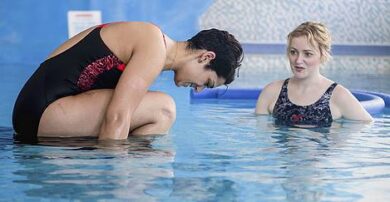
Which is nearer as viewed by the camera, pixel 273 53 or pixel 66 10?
pixel 66 10

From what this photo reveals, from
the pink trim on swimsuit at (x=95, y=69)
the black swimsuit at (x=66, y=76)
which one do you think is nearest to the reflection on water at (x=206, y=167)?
the black swimsuit at (x=66, y=76)

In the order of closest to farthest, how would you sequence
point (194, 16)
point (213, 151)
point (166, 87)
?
point (213, 151)
point (166, 87)
point (194, 16)

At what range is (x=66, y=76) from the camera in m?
3.43

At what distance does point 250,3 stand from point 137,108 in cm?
811

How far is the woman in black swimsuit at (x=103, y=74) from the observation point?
337cm

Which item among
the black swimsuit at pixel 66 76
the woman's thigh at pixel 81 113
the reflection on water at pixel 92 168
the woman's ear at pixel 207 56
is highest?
the woman's ear at pixel 207 56

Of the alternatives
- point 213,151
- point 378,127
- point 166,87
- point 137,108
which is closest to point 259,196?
point 213,151

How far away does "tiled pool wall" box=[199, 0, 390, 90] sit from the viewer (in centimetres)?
1109

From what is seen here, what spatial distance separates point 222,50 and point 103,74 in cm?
55

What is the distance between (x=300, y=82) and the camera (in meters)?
4.72

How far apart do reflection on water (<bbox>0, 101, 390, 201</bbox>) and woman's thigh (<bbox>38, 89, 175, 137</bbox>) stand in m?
0.06

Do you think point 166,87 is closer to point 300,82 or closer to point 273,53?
point 300,82

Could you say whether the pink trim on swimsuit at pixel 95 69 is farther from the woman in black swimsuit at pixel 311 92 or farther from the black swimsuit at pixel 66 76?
the woman in black swimsuit at pixel 311 92

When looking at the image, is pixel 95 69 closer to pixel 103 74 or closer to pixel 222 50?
pixel 103 74
